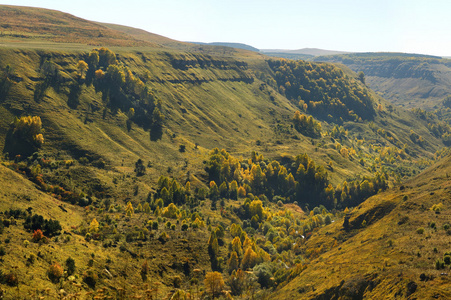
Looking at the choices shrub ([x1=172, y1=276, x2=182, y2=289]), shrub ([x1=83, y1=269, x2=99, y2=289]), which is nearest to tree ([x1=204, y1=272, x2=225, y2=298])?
shrub ([x1=172, y1=276, x2=182, y2=289])

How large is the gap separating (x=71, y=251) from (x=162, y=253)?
3194 cm

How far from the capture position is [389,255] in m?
75.9

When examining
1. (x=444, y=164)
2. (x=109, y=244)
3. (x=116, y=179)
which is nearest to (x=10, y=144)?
(x=116, y=179)

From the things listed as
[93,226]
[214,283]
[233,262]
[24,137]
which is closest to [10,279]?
[93,226]

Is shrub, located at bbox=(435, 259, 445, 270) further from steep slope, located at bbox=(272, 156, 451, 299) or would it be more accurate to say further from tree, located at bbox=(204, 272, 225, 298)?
tree, located at bbox=(204, 272, 225, 298)

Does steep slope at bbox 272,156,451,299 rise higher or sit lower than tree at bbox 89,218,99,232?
higher

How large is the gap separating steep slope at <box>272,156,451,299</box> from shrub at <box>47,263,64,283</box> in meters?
60.1

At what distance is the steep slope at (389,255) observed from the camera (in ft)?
194

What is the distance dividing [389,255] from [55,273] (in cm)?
7961

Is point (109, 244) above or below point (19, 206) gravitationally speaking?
below

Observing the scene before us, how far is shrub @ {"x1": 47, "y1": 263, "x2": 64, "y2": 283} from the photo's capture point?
215ft

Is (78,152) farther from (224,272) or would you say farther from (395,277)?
(395,277)

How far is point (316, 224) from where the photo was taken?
6905 inches

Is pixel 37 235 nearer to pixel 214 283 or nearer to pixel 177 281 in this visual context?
pixel 177 281
